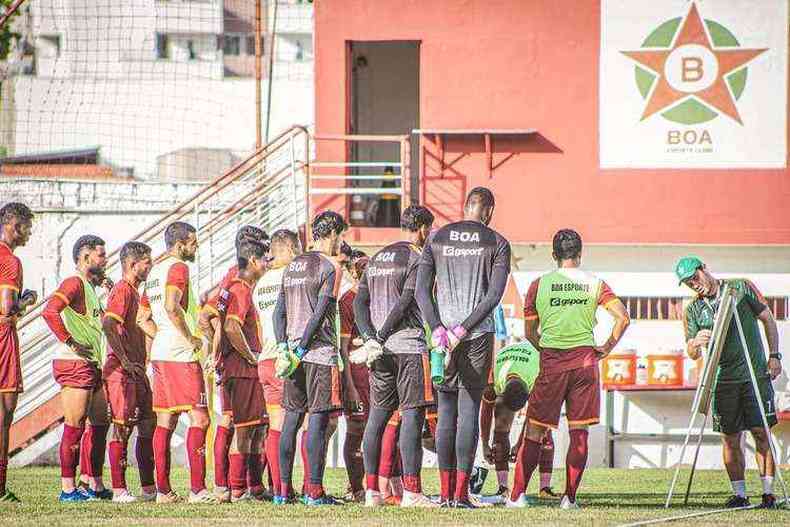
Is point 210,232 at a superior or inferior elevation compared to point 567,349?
superior

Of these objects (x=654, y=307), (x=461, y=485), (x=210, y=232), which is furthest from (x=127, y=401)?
(x=654, y=307)

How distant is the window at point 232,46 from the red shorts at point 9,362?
175 feet

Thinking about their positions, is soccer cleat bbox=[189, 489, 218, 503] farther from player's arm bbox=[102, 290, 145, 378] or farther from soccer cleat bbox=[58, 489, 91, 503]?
player's arm bbox=[102, 290, 145, 378]

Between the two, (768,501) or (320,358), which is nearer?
Answer: (320,358)

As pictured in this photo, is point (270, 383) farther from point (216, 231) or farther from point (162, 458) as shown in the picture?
point (216, 231)

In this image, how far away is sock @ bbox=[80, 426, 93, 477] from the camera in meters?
11.1


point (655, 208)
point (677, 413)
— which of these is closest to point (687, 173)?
point (655, 208)

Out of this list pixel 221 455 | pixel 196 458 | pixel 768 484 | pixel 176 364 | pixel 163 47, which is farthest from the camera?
pixel 163 47

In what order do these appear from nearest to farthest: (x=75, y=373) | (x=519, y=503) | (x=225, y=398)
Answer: (x=519, y=503)
(x=225, y=398)
(x=75, y=373)

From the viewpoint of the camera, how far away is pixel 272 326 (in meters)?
10.6

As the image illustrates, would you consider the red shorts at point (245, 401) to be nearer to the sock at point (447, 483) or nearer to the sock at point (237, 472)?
the sock at point (237, 472)

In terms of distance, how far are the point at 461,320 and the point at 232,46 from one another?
56.1m

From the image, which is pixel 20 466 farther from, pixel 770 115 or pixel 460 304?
pixel 770 115

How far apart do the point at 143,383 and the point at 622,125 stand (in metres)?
7.30
